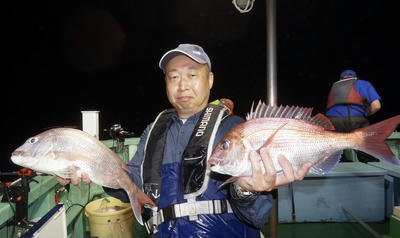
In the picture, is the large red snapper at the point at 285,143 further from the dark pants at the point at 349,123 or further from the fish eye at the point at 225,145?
the dark pants at the point at 349,123

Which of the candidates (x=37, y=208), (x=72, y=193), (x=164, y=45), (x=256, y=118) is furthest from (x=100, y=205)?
(x=164, y=45)

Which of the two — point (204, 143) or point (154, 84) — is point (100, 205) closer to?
point (204, 143)

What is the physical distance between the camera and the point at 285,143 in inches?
67.8

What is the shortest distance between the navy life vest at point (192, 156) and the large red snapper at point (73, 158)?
0.18 metres

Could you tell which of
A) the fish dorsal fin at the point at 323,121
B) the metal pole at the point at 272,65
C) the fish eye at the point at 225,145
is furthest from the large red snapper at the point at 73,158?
the metal pole at the point at 272,65

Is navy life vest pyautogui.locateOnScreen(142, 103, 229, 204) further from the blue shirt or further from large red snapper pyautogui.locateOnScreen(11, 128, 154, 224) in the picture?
the blue shirt

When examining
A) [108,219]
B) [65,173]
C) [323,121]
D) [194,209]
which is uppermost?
[323,121]

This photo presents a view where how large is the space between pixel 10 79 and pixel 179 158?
69.4 meters

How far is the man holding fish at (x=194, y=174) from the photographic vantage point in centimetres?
175

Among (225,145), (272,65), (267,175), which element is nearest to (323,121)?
(267,175)

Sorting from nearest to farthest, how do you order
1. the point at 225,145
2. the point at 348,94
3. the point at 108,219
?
1. the point at 225,145
2. the point at 108,219
3. the point at 348,94

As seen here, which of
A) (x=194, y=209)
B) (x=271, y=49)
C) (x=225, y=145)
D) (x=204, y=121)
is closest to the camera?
(x=225, y=145)

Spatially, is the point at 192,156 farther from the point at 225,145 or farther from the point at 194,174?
the point at 225,145

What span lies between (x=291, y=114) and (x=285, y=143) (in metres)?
0.26
